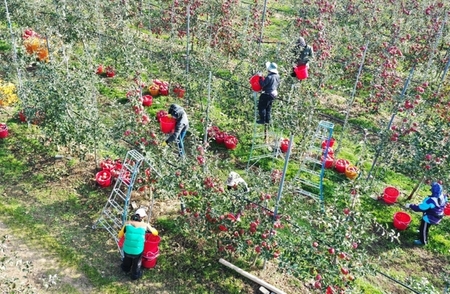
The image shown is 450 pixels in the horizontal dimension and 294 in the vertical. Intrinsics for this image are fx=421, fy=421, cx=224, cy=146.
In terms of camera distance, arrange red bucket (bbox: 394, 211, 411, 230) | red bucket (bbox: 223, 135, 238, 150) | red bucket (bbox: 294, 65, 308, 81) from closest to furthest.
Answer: red bucket (bbox: 394, 211, 411, 230) → red bucket (bbox: 294, 65, 308, 81) → red bucket (bbox: 223, 135, 238, 150)

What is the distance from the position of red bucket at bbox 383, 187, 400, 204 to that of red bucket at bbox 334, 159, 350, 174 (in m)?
1.02

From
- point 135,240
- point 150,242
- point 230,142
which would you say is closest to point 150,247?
point 150,242

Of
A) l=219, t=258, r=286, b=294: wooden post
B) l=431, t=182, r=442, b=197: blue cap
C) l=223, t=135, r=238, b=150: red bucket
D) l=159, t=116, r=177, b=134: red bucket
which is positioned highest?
l=159, t=116, r=177, b=134: red bucket

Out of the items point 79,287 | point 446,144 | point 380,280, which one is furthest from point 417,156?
point 79,287

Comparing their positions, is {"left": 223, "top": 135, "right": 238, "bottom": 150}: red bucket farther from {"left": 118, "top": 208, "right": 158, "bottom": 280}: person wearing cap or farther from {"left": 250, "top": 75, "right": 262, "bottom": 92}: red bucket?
{"left": 118, "top": 208, "right": 158, "bottom": 280}: person wearing cap

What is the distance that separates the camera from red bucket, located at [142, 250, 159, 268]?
6609 mm

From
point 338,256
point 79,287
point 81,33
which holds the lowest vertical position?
point 79,287

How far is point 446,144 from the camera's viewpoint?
7.79 metres

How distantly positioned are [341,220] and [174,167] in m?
2.74

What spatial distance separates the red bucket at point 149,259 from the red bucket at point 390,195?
4.85 metres

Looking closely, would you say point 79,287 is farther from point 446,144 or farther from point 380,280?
point 446,144

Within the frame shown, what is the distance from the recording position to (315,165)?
31.0 feet

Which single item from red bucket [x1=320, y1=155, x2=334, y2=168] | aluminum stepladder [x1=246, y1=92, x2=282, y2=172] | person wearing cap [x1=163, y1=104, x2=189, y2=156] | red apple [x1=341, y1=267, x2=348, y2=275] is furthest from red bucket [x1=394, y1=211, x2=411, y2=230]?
person wearing cap [x1=163, y1=104, x2=189, y2=156]

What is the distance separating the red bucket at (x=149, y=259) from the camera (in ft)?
21.7
